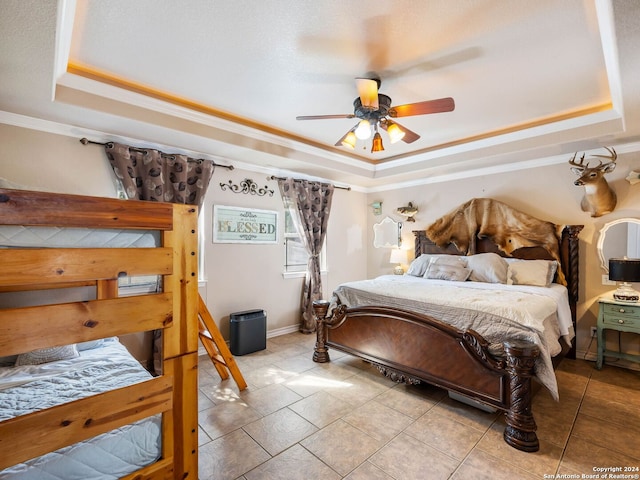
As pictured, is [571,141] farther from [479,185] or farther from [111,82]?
[111,82]

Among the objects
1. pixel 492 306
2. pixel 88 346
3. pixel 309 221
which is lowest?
pixel 88 346

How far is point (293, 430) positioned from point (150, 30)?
2782 mm

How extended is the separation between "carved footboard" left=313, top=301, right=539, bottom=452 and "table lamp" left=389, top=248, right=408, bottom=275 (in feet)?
6.28

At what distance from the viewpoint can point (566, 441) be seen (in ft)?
6.68

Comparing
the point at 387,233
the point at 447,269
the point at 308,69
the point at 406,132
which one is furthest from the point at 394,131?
the point at 387,233

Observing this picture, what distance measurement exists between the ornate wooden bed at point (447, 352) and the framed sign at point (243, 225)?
137 cm

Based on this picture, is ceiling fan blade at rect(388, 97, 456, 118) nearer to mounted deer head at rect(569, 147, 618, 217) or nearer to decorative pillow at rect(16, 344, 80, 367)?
mounted deer head at rect(569, 147, 618, 217)

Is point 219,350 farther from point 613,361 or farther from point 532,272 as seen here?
point 613,361

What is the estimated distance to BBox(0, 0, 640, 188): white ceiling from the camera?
1719mm

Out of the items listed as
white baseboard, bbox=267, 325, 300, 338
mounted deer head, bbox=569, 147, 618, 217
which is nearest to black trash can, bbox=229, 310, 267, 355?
white baseboard, bbox=267, 325, 300, 338

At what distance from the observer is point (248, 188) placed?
405 centimetres

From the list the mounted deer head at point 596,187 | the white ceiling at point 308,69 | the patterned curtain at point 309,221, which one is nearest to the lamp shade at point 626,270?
the mounted deer head at point 596,187

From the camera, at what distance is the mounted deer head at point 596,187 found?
3.03 m

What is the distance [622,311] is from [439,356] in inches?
81.3
